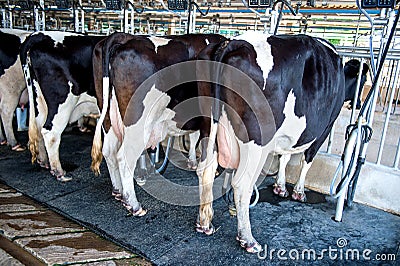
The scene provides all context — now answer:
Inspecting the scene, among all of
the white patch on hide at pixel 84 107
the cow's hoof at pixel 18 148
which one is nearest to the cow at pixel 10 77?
the cow's hoof at pixel 18 148

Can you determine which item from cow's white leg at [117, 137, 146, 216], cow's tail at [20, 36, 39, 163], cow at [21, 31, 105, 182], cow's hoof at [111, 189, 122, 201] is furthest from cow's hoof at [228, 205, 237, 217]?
cow's tail at [20, 36, 39, 163]

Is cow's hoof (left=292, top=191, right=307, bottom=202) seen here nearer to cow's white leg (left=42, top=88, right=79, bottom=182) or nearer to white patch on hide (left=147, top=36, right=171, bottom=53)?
white patch on hide (left=147, top=36, right=171, bottom=53)

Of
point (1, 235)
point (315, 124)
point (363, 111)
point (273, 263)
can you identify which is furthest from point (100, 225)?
point (363, 111)

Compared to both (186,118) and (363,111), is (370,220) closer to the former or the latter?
(363,111)

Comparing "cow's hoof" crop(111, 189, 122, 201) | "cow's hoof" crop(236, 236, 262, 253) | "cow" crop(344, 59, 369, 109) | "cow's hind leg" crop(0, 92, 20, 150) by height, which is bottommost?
"cow's hoof" crop(111, 189, 122, 201)

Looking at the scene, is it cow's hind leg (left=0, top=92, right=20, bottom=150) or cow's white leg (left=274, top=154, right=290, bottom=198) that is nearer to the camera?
cow's white leg (left=274, top=154, right=290, bottom=198)

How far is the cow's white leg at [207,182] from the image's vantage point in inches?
97.3

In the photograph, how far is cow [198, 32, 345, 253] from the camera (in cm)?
222

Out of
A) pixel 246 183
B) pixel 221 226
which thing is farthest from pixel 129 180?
pixel 246 183

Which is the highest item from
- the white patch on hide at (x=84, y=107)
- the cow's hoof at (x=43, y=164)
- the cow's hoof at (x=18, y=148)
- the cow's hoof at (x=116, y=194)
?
the white patch on hide at (x=84, y=107)

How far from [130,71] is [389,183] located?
8.39 ft

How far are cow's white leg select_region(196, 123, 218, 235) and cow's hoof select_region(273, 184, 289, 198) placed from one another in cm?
104

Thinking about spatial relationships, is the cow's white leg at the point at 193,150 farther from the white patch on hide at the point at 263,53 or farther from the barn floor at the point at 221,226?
the white patch on hide at the point at 263,53

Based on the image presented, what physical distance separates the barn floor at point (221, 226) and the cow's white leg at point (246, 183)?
0.29ft
